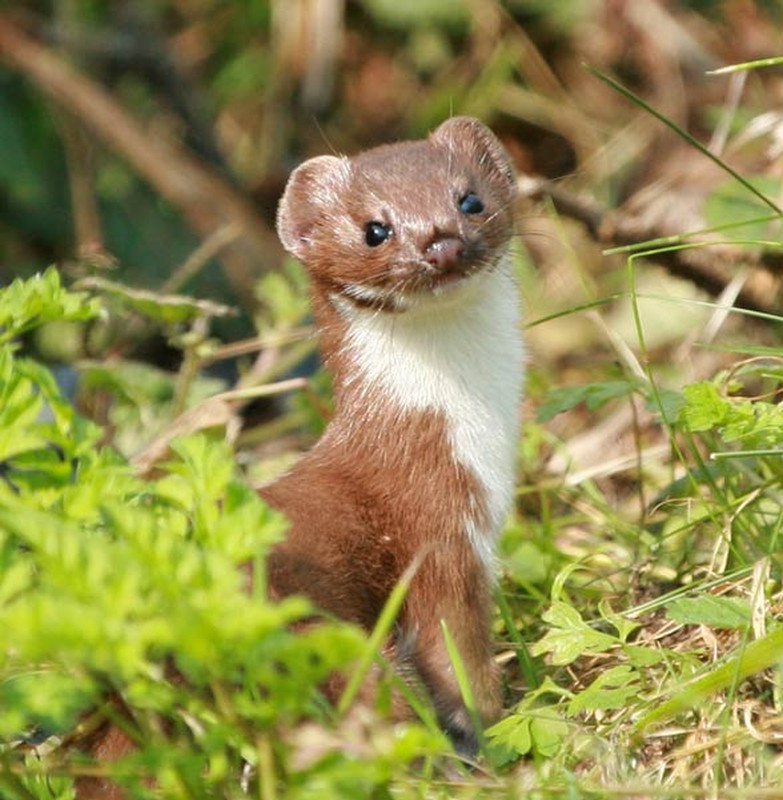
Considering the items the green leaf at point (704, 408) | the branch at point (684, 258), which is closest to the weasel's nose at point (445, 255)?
the green leaf at point (704, 408)

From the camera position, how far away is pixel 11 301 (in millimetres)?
3422

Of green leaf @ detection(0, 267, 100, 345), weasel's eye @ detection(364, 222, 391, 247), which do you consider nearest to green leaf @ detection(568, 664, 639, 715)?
weasel's eye @ detection(364, 222, 391, 247)

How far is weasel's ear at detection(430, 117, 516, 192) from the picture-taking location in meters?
4.47

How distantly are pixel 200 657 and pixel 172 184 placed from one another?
21.3ft

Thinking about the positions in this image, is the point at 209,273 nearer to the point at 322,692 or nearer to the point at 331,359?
the point at 331,359

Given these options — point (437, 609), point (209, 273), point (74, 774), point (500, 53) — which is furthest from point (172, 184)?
point (74, 774)

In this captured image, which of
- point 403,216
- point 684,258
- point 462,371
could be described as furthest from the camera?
point 684,258

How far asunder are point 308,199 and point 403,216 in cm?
47

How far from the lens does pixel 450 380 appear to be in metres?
4.17

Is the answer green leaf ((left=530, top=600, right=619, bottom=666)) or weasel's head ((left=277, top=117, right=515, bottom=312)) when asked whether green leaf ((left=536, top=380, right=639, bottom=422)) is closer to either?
weasel's head ((left=277, top=117, right=515, bottom=312))

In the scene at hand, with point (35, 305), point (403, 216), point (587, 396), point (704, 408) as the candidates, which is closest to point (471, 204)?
point (403, 216)

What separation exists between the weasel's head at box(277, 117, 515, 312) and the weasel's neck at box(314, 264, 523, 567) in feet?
0.24

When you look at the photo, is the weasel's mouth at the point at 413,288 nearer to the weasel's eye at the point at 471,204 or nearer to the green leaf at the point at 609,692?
the weasel's eye at the point at 471,204

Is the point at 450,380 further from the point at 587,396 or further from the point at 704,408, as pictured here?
the point at 704,408
